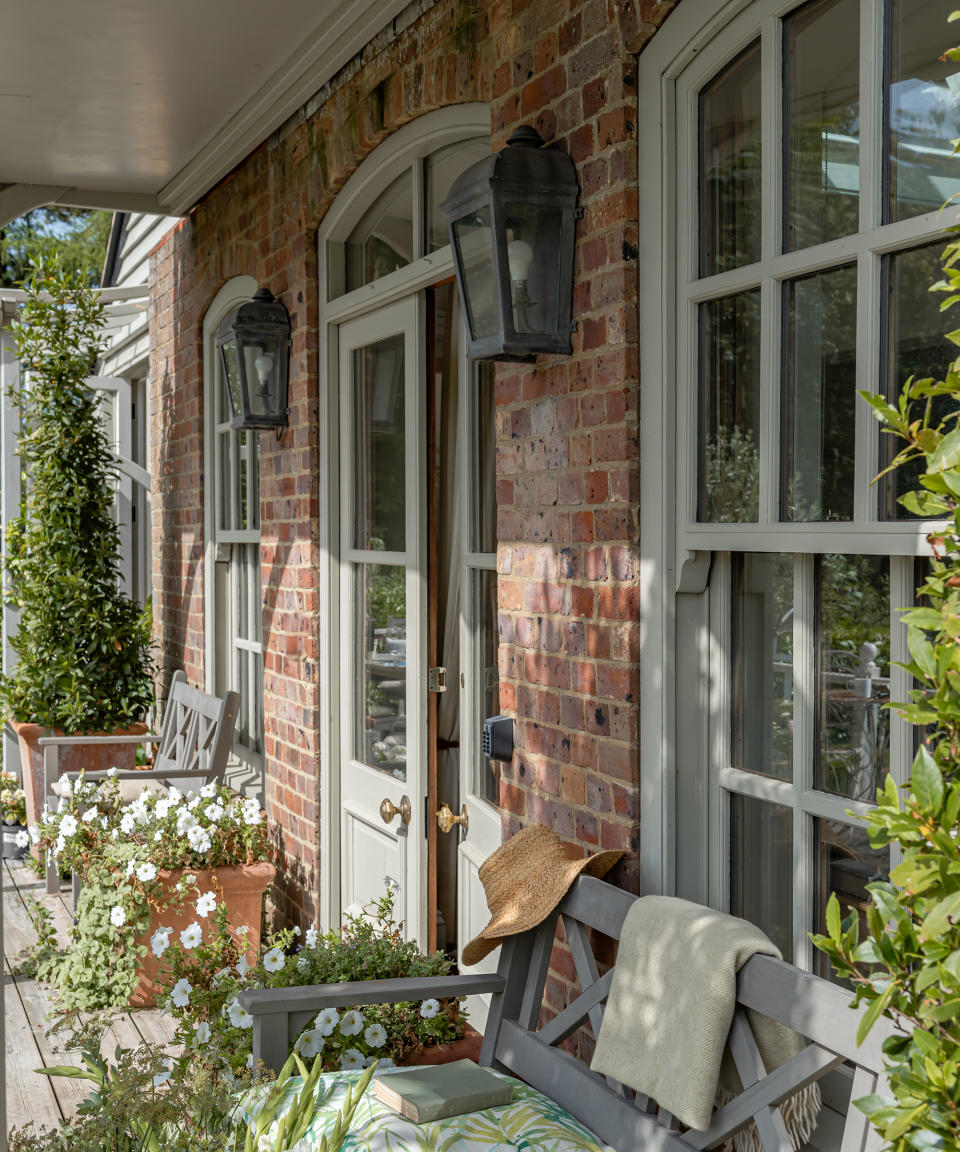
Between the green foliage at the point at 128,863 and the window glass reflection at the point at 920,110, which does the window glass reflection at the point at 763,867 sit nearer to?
the window glass reflection at the point at 920,110

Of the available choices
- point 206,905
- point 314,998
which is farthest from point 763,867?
point 206,905

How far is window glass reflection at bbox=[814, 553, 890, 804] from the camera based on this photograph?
2020 millimetres

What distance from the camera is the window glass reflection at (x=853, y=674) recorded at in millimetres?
2020

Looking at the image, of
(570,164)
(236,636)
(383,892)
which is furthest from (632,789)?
(236,636)

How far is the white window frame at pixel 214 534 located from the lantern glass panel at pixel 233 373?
61 cm

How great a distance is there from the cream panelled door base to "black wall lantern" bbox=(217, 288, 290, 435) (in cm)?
33

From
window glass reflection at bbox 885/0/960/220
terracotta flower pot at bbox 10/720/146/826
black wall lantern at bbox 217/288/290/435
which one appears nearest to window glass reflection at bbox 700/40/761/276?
window glass reflection at bbox 885/0/960/220

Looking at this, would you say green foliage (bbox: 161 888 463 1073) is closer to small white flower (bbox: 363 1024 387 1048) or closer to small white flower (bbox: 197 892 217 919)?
small white flower (bbox: 363 1024 387 1048)

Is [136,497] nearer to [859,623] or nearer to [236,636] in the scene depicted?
[236,636]

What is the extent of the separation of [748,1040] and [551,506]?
1270 mm

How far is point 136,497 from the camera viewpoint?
347 inches

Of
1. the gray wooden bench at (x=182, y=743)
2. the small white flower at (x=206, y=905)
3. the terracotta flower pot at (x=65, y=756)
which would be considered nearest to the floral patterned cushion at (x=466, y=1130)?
the small white flower at (x=206, y=905)

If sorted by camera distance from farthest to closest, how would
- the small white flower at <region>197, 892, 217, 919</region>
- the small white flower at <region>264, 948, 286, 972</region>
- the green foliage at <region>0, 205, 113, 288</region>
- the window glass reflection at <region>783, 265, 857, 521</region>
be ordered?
the green foliage at <region>0, 205, 113, 288</region> < the small white flower at <region>197, 892, 217, 919</region> < the small white flower at <region>264, 948, 286, 972</region> < the window glass reflection at <region>783, 265, 857, 521</region>

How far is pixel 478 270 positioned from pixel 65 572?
436 centimetres
